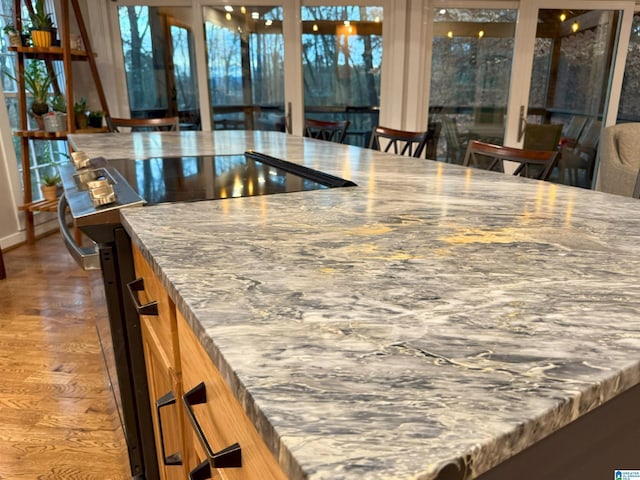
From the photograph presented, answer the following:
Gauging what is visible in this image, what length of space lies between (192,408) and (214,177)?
898 millimetres

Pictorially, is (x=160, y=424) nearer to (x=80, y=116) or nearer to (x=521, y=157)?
(x=521, y=157)

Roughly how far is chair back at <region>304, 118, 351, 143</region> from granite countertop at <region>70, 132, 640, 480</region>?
1.84 meters

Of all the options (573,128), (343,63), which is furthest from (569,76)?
(343,63)

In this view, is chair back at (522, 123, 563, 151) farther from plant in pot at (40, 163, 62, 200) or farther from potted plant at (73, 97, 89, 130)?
plant in pot at (40, 163, 62, 200)

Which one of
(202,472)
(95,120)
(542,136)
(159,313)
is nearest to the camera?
(202,472)

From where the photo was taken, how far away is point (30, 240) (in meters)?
3.72

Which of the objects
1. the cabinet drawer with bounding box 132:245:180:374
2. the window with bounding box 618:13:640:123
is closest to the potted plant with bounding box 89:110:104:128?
the cabinet drawer with bounding box 132:245:180:374

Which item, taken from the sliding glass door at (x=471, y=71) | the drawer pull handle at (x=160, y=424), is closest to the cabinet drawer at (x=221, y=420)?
the drawer pull handle at (x=160, y=424)

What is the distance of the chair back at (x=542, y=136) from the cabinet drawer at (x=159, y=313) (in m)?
4.29

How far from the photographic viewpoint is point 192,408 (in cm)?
74

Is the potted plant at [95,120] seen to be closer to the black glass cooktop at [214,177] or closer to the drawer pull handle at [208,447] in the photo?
the black glass cooktop at [214,177]

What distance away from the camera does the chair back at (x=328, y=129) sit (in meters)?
2.95

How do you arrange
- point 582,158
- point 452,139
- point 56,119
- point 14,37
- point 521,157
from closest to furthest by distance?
point 521,157, point 14,37, point 56,119, point 452,139, point 582,158

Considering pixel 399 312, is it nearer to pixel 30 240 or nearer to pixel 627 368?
pixel 627 368
